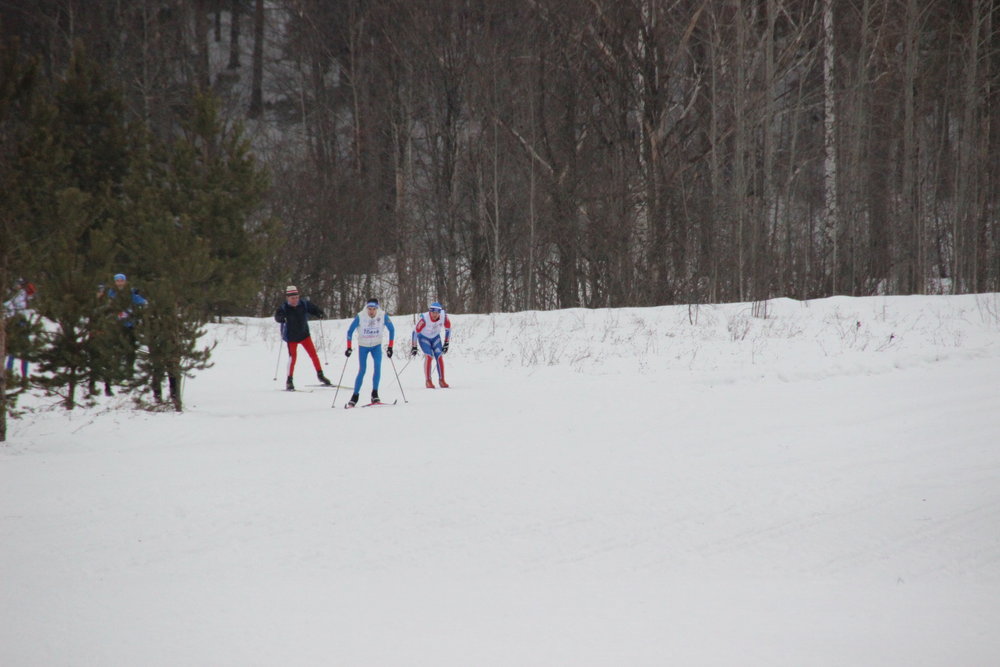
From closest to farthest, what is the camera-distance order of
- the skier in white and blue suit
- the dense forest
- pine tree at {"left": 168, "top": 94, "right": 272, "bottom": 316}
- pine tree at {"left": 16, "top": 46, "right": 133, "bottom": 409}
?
pine tree at {"left": 16, "top": 46, "right": 133, "bottom": 409}, the skier in white and blue suit, pine tree at {"left": 168, "top": 94, "right": 272, "bottom": 316}, the dense forest

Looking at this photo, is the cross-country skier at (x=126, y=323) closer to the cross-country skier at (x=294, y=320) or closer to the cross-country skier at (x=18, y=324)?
the cross-country skier at (x=18, y=324)

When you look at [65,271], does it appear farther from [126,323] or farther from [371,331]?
[371,331]

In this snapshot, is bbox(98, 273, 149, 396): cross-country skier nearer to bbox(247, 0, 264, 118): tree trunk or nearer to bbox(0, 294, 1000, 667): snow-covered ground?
bbox(0, 294, 1000, 667): snow-covered ground

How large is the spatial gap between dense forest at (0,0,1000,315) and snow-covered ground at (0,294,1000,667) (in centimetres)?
1240

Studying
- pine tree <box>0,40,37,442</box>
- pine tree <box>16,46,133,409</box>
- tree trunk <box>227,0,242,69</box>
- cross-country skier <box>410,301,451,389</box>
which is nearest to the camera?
pine tree <box>0,40,37,442</box>

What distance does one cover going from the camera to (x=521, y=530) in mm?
6434

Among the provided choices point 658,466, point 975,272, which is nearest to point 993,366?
point 658,466

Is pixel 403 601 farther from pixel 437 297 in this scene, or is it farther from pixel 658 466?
pixel 437 297

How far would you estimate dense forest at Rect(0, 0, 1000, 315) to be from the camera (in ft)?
81.1

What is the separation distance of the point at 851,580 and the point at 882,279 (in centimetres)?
2416

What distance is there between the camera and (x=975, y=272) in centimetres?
2458

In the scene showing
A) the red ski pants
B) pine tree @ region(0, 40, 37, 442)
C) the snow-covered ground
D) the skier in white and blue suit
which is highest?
pine tree @ region(0, 40, 37, 442)

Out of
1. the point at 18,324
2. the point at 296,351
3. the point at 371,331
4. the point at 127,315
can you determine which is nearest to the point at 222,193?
the point at 296,351

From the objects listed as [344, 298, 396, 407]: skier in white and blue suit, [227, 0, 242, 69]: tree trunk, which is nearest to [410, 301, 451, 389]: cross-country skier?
[344, 298, 396, 407]: skier in white and blue suit
